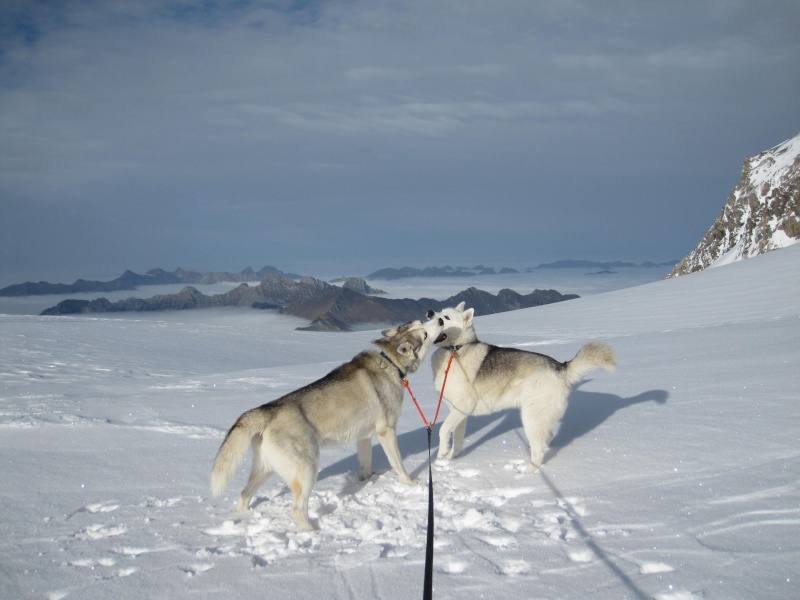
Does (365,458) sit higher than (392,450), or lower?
lower

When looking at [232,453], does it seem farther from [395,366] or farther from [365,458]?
[395,366]

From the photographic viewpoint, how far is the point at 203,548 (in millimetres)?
4555

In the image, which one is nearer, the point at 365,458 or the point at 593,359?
the point at 365,458

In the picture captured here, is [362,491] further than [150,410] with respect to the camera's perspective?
No

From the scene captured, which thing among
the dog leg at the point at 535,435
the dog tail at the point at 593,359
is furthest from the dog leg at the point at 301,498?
the dog tail at the point at 593,359

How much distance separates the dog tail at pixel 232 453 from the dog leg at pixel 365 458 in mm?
1476

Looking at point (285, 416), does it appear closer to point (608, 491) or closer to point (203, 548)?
point (203, 548)

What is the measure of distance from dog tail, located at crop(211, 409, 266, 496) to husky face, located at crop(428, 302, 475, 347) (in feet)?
8.72

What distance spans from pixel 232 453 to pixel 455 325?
10.4 feet

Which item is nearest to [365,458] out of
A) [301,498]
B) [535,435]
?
[301,498]

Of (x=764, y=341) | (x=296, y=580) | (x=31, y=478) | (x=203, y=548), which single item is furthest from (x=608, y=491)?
(x=764, y=341)

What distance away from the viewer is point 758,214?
88.3 m

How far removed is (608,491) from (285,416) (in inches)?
Answer: 123

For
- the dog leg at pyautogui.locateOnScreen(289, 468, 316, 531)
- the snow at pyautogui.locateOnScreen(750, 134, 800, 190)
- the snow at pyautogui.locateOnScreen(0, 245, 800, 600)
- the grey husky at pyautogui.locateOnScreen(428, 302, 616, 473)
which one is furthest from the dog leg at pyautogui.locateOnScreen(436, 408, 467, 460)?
the snow at pyautogui.locateOnScreen(750, 134, 800, 190)
